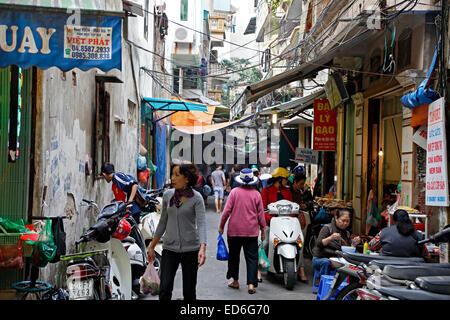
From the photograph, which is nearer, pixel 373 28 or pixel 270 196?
pixel 373 28

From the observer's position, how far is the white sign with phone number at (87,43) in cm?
482

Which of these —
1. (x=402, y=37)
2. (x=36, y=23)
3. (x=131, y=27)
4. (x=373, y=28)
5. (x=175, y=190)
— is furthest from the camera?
(x=131, y=27)

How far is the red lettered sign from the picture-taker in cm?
1357

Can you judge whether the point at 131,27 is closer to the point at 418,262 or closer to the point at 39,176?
the point at 39,176

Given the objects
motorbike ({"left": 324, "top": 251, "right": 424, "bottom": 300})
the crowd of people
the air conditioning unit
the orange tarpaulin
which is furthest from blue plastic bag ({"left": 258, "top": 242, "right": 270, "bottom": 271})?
the air conditioning unit

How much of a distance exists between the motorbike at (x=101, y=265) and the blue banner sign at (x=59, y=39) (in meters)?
1.81

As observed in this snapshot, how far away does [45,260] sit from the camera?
4.72 meters

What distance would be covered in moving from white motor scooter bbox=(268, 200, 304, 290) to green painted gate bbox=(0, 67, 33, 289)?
13.0 ft

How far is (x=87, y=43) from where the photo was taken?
4.87 m

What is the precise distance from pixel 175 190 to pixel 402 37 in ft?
18.4

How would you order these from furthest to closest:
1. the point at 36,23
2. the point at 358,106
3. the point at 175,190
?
the point at 358,106 → the point at 175,190 → the point at 36,23

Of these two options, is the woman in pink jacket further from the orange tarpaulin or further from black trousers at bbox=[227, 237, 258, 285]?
the orange tarpaulin

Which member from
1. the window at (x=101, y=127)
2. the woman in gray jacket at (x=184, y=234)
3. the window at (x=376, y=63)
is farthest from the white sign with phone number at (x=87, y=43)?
the window at (x=376, y=63)
